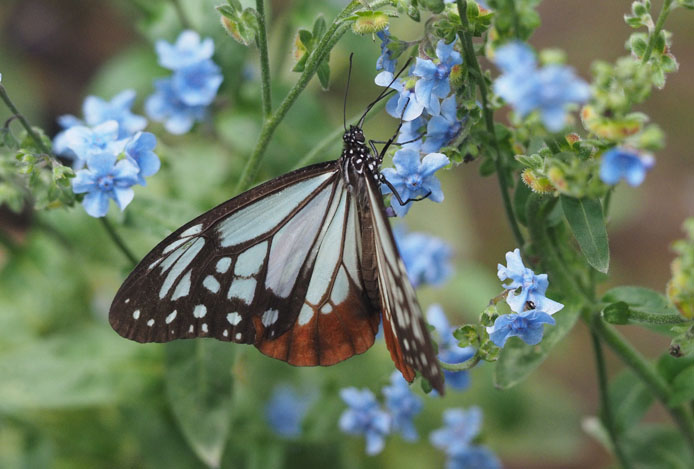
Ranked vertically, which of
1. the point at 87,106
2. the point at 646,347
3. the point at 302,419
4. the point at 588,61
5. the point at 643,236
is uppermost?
the point at 588,61

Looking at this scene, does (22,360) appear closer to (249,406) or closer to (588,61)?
(249,406)

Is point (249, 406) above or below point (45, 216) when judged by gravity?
below

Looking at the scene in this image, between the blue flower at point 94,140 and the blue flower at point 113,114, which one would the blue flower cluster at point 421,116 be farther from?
the blue flower at point 113,114

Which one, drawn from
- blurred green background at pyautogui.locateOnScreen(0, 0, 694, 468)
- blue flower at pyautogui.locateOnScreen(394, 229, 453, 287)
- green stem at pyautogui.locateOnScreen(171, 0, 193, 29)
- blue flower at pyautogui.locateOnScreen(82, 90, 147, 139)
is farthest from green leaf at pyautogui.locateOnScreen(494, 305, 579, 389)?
green stem at pyautogui.locateOnScreen(171, 0, 193, 29)

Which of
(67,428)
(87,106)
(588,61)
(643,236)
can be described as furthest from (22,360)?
(588,61)

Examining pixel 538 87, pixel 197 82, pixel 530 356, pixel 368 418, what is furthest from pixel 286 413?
pixel 538 87

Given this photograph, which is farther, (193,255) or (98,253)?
(98,253)
